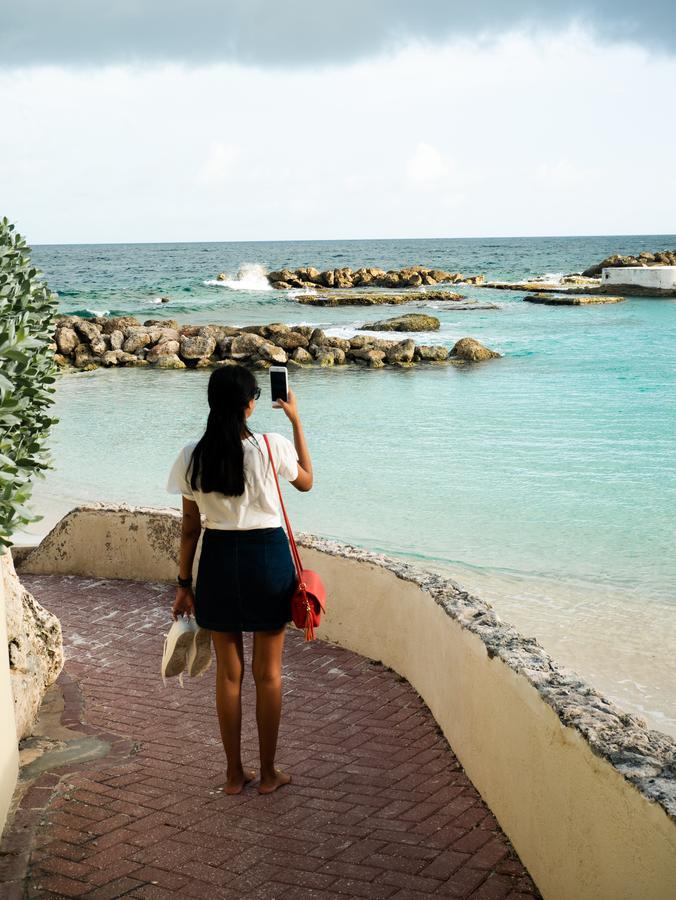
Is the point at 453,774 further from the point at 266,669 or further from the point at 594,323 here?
the point at 594,323

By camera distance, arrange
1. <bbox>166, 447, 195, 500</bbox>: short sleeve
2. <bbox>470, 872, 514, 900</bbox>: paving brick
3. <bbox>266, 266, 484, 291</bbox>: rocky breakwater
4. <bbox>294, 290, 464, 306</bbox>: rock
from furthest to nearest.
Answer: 1. <bbox>266, 266, 484, 291</bbox>: rocky breakwater
2. <bbox>294, 290, 464, 306</bbox>: rock
3. <bbox>166, 447, 195, 500</bbox>: short sleeve
4. <bbox>470, 872, 514, 900</bbox>: paving brick

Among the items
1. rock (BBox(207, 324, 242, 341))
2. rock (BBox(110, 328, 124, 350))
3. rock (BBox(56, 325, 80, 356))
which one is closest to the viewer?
rock (BBox(56, 325, 80, 356))

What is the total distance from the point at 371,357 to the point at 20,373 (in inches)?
1145

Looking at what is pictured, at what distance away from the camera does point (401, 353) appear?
3312cm

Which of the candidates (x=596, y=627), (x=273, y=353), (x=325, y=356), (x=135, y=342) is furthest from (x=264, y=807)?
(x=135, y=342)

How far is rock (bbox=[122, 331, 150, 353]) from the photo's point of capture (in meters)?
35.5

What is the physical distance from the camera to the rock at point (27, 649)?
547cm

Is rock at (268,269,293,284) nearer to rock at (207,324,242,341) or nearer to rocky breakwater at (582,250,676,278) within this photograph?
rocky breakwater at (582,250,676,278)

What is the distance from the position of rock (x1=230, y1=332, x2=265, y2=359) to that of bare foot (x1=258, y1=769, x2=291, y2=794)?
97.5 feet

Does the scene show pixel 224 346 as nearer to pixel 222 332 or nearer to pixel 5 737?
pixel 222 332

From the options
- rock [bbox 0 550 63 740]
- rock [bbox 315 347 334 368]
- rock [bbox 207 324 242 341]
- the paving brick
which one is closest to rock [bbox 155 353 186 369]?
rock [bbox 207 324 242 341]

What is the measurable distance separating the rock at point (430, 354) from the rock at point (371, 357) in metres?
1.20

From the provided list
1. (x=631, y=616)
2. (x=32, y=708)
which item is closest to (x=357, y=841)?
(x=32, y=708)

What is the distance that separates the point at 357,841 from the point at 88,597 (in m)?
4.44
